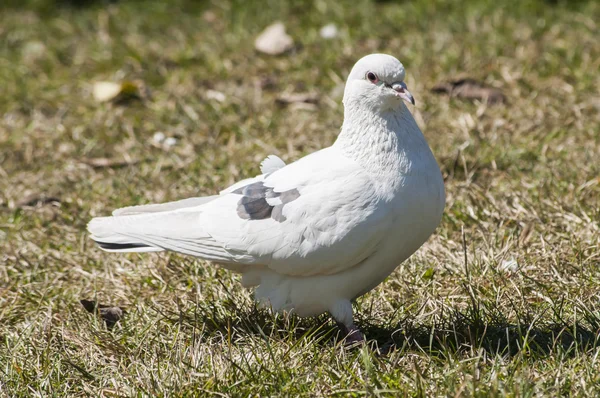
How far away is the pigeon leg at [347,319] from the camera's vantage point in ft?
10.6

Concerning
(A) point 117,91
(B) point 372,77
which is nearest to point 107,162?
(A) point 117,91

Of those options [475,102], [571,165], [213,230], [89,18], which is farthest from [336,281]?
[89,18]

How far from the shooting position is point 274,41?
6.71 metres

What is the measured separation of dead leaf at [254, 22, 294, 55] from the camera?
21.9 feet

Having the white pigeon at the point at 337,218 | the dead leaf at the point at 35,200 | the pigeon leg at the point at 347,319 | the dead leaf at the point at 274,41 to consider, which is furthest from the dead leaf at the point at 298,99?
the pigeon leg at the point at 347,319

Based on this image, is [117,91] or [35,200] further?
[117,91]

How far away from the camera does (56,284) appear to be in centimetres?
408

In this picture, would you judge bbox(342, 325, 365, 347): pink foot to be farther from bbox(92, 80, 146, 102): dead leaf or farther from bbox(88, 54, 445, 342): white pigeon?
bbox(92, 80, 146, 102): dead leaf

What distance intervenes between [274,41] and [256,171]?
1857 mm

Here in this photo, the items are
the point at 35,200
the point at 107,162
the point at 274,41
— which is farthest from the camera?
the point at 274,41

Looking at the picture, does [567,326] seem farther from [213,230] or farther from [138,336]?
[138,336]

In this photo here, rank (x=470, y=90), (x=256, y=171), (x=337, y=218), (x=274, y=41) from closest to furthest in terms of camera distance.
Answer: (x=337, y=218)
(x=256, y=171)
(x=470, y=90)
(x=274, y=41)

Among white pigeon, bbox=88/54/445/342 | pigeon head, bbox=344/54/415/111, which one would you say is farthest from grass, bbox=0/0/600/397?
pigeon head, bbox=344/54/415/111

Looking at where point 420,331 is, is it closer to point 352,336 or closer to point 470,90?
point 352,336
